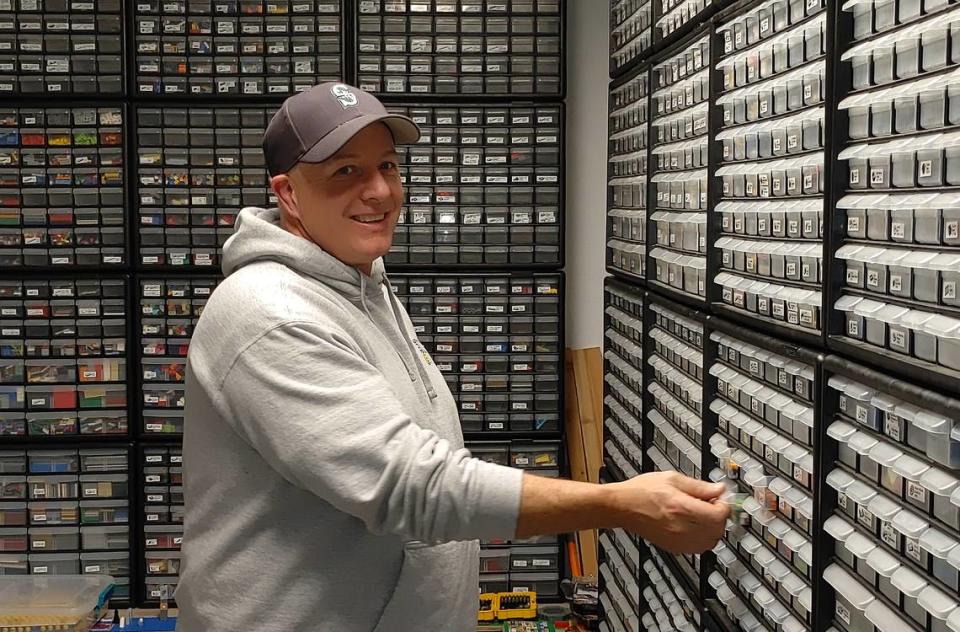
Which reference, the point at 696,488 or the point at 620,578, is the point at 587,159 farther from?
the point at 696,488

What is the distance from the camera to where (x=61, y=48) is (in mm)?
3449

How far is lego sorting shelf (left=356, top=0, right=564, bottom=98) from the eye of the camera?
3445 mm

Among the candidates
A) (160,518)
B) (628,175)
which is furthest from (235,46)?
(160,518)

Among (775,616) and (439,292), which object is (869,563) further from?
(439,292)

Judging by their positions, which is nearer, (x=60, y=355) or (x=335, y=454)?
(x=335, y=454)

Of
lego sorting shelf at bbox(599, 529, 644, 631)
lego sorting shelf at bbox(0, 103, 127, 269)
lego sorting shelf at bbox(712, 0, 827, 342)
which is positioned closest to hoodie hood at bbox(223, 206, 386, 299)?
lego sorting shelf at bbox(712, 0, 827, 342)

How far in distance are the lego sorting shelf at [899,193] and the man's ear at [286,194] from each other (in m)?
0.79

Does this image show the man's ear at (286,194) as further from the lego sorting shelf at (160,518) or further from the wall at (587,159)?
the wall at (587,159)

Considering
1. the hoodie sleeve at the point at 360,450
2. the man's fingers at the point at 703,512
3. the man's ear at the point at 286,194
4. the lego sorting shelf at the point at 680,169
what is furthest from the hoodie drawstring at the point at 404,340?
the lego sorting shelf at the point at 680,169

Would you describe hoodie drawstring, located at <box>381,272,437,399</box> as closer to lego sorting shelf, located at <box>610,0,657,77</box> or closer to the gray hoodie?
the gray hoodie

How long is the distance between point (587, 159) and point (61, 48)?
68.6 inches

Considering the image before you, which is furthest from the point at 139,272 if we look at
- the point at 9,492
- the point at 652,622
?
the point at 652,622

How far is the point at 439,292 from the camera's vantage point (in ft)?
11.7

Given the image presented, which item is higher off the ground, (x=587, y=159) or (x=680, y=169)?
(x=587, y=159)
